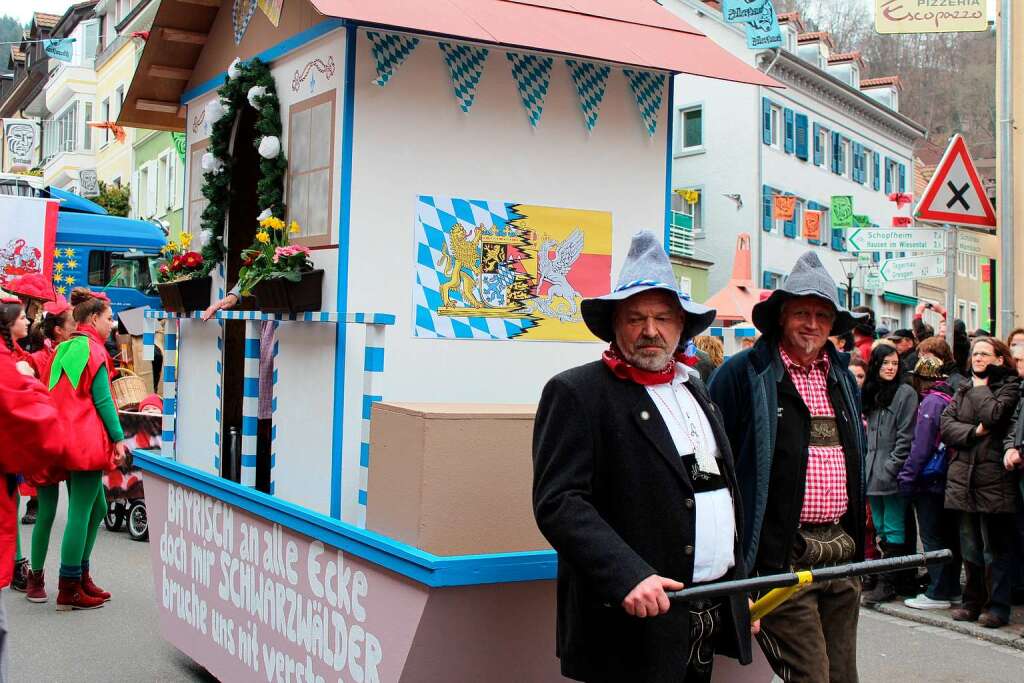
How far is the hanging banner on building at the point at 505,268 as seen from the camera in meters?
5.80

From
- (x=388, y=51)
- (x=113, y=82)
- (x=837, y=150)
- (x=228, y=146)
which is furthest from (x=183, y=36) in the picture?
(x=113, y=82)

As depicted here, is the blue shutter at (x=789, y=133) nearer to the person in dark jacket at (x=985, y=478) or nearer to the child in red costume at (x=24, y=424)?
the person in dark jacket at (x=985, y=478)

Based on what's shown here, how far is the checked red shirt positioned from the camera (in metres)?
4.05

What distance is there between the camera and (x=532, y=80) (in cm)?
609

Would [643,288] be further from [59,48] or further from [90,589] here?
[59,48]

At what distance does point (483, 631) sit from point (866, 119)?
43.5 meters

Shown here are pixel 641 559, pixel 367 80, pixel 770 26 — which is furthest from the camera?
pixel 770 26

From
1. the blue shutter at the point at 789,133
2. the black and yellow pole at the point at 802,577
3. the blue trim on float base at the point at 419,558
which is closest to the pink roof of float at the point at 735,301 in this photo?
the blue trim on float base at the point at 419,558

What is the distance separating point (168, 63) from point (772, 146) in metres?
32.0

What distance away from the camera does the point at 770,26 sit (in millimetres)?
16172

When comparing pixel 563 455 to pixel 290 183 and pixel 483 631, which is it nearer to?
pixel 483 631

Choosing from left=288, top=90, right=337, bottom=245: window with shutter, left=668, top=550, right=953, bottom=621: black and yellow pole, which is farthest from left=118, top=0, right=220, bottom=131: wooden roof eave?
left=668, top=550, right=953, bottom=621: black and yellow pole

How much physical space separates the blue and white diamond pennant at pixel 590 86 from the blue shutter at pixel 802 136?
1349 inches

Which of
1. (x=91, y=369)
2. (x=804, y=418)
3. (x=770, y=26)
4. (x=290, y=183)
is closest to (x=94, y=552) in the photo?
(x=91, y=369)
